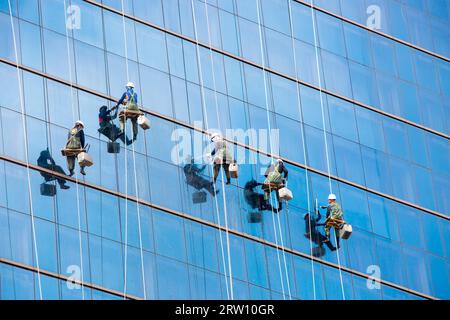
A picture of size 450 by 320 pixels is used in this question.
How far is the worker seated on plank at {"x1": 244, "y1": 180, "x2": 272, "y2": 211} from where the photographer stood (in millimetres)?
69287

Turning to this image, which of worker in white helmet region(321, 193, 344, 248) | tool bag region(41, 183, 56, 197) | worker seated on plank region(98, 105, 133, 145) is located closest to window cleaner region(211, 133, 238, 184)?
worker seated on plank region(98, 105, 133, 145)

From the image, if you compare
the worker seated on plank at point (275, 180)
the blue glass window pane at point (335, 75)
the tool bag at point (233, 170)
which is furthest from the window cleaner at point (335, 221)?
the blue glass window pane at point (335, 75)

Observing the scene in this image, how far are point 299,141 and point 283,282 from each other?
5.90 metres

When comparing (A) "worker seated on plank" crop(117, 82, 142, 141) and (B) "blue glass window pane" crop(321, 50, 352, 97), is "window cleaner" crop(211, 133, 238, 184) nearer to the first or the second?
(A) "worker seated on plank" crop(117, 82, 142, 141)

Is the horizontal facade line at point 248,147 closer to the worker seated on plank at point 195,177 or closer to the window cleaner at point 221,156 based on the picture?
the window cleaner at point 221,156

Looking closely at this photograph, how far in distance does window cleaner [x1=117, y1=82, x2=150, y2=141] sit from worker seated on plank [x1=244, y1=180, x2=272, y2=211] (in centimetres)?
411

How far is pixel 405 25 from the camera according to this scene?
78.4 metres

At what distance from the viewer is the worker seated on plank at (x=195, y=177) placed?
225ft

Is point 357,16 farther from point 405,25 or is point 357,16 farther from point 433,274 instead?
point 433,274

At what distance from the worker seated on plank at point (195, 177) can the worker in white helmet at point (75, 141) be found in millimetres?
3949

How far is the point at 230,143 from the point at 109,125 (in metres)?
4.67

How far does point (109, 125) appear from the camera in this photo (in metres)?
67.8

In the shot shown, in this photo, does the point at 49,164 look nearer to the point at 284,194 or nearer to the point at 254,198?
the point at 254,198
